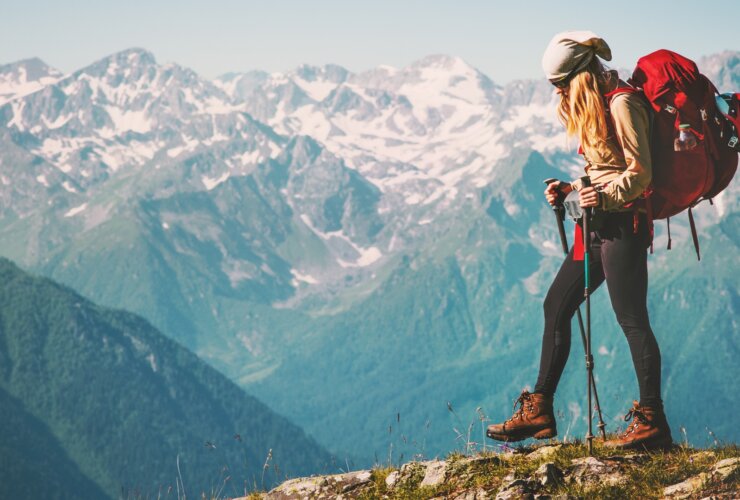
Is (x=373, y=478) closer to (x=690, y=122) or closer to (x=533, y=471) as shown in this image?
(x=533, y=471)

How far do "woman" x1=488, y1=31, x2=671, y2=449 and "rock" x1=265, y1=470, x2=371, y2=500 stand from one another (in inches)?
72.6

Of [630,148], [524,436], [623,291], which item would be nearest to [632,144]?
[630,148]

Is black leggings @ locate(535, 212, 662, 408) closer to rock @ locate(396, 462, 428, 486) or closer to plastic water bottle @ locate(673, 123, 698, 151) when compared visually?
plastic water bottle @ locate(673, 123, 698, 151)

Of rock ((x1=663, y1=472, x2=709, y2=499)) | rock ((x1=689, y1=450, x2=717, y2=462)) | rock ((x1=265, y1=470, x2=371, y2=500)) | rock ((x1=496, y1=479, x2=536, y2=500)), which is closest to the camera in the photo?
rock ((x1=663, y1=472, x2=709, y2=499))

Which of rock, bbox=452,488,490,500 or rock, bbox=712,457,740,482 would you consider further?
rock, bbox=452,488,490,500

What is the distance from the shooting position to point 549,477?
10.1 meters

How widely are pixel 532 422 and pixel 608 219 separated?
2.35m

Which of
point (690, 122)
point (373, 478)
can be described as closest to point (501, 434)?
point (373, 478)

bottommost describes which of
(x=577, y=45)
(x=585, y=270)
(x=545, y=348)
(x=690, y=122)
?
(x=545, y=348)

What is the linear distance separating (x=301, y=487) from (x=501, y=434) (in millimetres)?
2427

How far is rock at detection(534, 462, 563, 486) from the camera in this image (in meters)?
10.1

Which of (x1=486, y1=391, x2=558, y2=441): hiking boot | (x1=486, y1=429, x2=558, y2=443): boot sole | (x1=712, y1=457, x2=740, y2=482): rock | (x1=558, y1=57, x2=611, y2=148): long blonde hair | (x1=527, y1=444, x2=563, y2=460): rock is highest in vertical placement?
(x1=558, y1=57, x2=611, y2=148): long blonde hair

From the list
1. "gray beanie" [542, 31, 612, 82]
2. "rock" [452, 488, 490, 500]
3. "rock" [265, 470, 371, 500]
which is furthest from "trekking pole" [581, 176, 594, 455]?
"rock" [265, 470, 371, 500]

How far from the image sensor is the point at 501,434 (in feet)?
37.3
